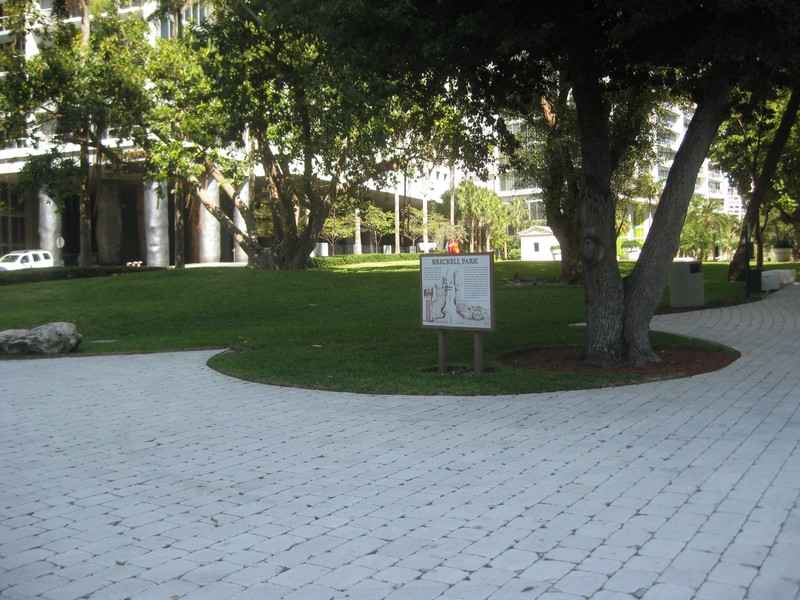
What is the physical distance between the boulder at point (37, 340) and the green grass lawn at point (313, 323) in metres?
0.66

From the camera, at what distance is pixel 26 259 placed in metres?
43.1

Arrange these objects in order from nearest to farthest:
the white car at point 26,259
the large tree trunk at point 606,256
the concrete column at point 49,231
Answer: the large tree trunk at point 606,256
the white car at point 26,259
the concrete column at point 49,231

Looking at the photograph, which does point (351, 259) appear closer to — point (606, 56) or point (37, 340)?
point (37, 340)

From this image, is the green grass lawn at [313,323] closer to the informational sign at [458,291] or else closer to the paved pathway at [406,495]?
the informational sign at [458,291]

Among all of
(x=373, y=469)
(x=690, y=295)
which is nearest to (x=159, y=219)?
(x=690, y=295)

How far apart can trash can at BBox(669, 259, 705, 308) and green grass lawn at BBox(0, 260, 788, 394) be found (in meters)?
2.07

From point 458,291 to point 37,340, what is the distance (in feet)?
26.0

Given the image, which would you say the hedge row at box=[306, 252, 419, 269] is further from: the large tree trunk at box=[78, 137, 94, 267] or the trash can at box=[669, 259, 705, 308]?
the trash can at box=[669, 259, 705, 308]

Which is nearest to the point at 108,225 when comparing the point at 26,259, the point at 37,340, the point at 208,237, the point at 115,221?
the point at 115,221

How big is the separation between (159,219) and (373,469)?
45.3 metres

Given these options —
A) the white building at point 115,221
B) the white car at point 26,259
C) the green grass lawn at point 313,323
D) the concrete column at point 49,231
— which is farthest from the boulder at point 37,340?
the concrete column at point 49,231

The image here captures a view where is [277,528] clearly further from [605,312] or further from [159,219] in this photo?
[159,219]

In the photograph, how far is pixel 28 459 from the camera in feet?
22.4

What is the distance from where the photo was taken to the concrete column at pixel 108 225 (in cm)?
4944
